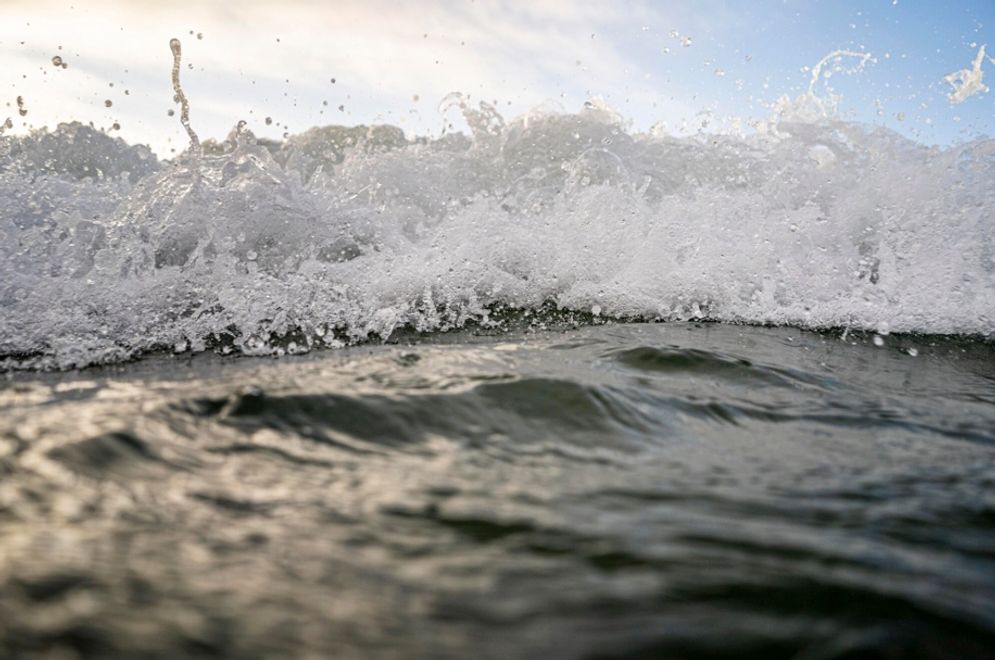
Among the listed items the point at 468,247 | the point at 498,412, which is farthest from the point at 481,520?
the point at 468,247

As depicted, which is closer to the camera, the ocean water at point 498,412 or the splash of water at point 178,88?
the ocean water at point 498,412

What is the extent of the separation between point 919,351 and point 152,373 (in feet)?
12.8

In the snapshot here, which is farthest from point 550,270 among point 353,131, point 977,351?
point 353,131

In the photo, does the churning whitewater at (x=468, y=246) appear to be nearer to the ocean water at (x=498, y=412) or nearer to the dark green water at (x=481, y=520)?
the ocean water at (x=498, y=412)

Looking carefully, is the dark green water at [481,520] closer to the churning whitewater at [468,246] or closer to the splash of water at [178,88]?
the churning whitewater at [468,246]

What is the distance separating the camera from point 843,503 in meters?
1.53

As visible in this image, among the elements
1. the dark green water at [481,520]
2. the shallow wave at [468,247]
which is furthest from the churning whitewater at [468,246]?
the dark green water at [481,520]

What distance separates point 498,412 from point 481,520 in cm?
80

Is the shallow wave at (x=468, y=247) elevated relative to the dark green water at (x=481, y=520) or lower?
elevated

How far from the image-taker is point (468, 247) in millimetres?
4938

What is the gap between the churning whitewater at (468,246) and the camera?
3885 mm

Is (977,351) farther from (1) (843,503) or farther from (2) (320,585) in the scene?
(2) (320,585)

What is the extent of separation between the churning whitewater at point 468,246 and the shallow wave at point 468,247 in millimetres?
16

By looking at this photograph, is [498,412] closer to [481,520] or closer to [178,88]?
[481,520]
